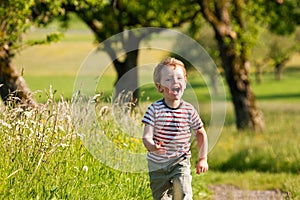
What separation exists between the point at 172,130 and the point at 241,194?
192 inches

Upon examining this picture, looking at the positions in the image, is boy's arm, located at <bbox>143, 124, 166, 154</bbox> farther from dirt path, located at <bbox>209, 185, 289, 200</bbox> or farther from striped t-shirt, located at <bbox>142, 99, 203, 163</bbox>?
dirt path, located at <bbox>209, 185, 289, 200</bbox>

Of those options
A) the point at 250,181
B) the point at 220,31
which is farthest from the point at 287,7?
the point at 250,181

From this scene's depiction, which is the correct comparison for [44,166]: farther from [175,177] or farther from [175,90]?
[175,90]

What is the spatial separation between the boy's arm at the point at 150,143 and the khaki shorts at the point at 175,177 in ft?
0.96

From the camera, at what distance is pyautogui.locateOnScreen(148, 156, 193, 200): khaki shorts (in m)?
6.55

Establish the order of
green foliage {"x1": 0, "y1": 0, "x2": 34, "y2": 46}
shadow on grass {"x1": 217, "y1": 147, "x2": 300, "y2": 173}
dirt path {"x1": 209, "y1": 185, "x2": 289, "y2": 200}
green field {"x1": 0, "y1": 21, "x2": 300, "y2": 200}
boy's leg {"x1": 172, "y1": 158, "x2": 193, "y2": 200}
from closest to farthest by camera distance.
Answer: green field {"x1": 0, "y1": 21, "x2": 300, "y2": 200} < boy's leg {"x1": 172, "y1": 158, "x2": 193, "y2": 200} < dirt path {"x1": 209, "y1": 185, "x2": 289, "y2": 200} < green foliage {"x1": 0, "y1": 0, "x2": 34, "y2": 46} < shadow on grass {"x1": 217, "y1": 147, "x2": 300, "y2": 173}

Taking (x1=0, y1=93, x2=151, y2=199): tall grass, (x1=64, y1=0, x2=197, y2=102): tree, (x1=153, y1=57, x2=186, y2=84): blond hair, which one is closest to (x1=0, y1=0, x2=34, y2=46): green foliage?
(x1=0, y1=93, x2=151, y2=199): tall grass

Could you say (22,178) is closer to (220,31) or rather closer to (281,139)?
(281,139)

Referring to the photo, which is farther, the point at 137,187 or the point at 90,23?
the point at 90,23

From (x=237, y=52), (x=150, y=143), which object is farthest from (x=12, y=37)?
(x=237, y=52)

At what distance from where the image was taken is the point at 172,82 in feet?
20.9

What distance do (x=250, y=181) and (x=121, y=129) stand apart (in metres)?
3.86

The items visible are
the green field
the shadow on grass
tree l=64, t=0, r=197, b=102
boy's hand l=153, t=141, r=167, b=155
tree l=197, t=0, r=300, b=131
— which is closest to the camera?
boy's hand l=153, t=141, r=167, b=155

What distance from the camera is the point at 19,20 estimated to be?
44.4ft
